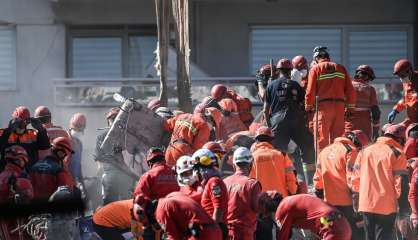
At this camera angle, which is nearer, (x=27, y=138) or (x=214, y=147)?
(x=214, y=147)

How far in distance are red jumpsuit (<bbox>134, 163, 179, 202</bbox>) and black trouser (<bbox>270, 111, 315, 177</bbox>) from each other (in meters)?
2.72

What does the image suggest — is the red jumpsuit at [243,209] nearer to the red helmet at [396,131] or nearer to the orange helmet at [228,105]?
the red helmet at [396,131]

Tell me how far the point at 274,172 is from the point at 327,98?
6.62ft

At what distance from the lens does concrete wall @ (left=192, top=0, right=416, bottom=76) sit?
2388 cm

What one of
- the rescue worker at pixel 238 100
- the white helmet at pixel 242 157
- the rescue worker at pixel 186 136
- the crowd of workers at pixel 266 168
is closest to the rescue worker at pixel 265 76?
the crowd of workers at pixel 266 168

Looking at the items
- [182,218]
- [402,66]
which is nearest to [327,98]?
[402,66]

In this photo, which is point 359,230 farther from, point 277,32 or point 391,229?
point 277,32

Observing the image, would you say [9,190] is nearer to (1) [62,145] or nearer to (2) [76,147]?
(1) [62,145]

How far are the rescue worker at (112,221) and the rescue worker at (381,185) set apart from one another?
2.73 metres

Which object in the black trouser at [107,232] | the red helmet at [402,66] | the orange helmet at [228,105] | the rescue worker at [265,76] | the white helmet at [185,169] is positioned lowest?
the black trouser at [107,232]

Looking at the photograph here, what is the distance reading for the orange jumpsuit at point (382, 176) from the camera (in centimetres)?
1380

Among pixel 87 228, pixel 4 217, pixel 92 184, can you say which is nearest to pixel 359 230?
pixel 87 228

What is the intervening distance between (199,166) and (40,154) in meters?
3.06

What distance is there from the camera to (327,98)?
15625mm
